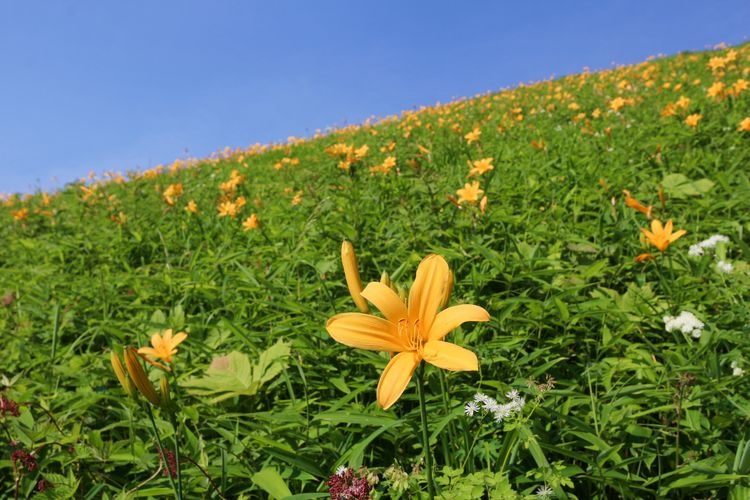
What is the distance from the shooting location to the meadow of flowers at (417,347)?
114 centimetres

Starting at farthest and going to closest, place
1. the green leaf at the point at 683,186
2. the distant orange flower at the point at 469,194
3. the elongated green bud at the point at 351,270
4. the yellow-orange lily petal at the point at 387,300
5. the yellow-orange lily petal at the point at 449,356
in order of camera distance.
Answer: the green leaf at the point at 683,186 < the distant orange flower at the point at 469,194 < the elongated green bud at the point at 351,270 < the yellow-orange lily petal at the point at 387,300 < the yellow-orange lily petal at the point at 449,356

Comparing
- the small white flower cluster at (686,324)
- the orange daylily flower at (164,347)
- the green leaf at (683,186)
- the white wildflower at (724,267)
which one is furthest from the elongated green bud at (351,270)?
the green leaf at (683,186)

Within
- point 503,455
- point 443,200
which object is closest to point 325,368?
point 503,455

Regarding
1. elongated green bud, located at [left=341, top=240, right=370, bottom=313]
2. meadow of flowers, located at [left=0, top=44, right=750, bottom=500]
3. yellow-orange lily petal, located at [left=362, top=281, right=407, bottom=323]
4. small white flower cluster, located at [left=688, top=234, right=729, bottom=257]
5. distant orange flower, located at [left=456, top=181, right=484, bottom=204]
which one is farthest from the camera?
distant orange flower, located at [left=456, top=181, right=484, bottom=204]

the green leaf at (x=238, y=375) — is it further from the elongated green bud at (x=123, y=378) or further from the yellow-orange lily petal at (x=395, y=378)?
the yellow-orange lily petal at (x=395, y=378)

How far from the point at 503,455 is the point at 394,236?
1727 mm

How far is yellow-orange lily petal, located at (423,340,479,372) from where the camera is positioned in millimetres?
767

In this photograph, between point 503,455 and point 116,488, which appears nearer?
point 503,455

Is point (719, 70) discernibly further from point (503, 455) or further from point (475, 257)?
point (503, 455)

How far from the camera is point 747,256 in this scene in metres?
2.20

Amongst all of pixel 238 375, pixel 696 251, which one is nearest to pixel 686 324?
pixel 696 251

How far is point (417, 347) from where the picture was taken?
895 millimetres

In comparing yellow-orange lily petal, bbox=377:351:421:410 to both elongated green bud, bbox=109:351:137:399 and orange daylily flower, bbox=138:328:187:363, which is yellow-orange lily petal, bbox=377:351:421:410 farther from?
orange daylily flower, bbox=138:328:187:363

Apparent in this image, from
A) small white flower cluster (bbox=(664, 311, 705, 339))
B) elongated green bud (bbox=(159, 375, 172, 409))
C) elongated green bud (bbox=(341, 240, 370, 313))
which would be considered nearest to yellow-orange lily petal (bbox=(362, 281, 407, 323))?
elongated green bud (bbox=(341, 240, 370, 313))
